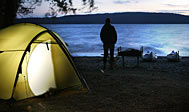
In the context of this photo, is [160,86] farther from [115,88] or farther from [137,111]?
[137,111]

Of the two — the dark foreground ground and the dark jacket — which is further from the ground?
the dark jacket

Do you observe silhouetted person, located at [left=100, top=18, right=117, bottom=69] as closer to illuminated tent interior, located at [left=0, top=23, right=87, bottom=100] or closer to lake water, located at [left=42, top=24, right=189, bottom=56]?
lake water, located at [left=42, top=24, right=189, bottom=56]

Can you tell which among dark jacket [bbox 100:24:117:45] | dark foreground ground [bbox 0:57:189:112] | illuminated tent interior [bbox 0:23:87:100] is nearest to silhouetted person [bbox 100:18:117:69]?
dark jacket [bbox 100:24:117:45]

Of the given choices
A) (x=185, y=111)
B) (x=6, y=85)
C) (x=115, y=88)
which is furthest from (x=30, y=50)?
(x=185, y=111)

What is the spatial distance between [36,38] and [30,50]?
0.43 metres

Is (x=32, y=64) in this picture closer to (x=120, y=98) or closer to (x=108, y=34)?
(x=120, y=98)

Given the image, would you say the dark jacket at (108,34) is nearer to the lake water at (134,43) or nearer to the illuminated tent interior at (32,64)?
the lake water at (134,43)

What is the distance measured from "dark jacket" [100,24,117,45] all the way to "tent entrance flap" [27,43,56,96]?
4509 mm

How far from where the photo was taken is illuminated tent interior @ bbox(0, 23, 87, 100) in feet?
19.5

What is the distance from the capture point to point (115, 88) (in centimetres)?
764

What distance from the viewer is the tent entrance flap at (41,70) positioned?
20.5ft

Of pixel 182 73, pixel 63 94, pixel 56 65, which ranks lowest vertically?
pixel 182 73

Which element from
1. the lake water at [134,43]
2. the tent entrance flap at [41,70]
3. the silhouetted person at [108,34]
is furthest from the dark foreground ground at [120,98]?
the lake water at [134,43]

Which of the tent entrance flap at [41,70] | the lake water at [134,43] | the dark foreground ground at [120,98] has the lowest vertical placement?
the lake water at [134,43]
